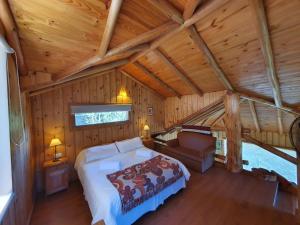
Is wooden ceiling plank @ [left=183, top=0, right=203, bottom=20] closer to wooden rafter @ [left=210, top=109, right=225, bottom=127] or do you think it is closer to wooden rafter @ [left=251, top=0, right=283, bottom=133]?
wooden rafter @ [left=251, top=0, right=283, bottom=133]

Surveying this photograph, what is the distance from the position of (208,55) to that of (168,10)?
4.57 ft

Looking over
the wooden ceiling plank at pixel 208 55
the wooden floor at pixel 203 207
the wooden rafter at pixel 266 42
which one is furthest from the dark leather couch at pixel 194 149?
the wooden rafter at pixel 266 42

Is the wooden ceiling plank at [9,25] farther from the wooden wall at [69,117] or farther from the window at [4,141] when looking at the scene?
the wooden wall at [69,117]

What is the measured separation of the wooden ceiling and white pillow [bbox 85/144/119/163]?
167cm

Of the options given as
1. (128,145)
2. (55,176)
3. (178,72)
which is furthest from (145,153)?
(178,72)

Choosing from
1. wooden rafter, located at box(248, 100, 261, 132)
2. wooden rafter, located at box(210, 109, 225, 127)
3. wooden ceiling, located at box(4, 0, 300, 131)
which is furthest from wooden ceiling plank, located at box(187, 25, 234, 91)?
wooden rafter, located at box(210, 109, 225, 127)

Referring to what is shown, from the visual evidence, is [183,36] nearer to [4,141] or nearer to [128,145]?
[128,145]

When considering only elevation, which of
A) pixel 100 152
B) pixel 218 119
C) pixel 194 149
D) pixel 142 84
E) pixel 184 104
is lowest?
pixel 194 149

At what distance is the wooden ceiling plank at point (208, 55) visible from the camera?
8.15 ft

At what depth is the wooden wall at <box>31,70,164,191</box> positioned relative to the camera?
3189 mm

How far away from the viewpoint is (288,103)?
11.5 feet

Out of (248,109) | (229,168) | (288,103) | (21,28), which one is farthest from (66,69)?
(248,109)

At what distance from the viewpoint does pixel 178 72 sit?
3.79 metres

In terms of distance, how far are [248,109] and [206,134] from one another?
184cm
